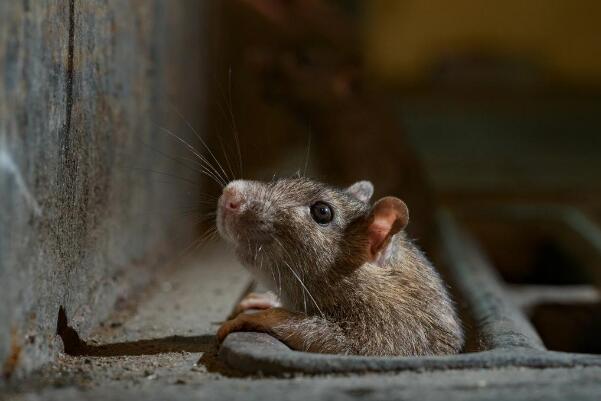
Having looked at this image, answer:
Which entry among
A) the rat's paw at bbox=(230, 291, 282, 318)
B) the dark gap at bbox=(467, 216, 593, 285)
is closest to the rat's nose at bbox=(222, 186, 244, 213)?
the rat's paw at bbox=(230, 291, 282, 318)

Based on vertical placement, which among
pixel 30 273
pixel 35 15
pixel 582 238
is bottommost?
pixel 582 238

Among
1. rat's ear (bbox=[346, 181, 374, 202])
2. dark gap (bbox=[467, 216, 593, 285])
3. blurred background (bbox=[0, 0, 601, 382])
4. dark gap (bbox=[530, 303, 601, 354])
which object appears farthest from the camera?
dark gap (bbox=[467, 216, 593, 285])

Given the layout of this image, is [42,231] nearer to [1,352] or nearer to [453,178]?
[1,352]

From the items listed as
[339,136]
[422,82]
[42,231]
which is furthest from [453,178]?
[42,231]

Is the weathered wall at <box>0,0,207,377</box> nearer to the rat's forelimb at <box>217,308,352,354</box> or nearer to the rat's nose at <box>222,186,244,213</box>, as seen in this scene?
the rat's nose at <box>222,186,244,213</box>

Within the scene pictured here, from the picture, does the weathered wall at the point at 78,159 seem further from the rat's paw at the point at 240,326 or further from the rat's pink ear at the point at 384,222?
the rat's pink ear at the point at 384,222

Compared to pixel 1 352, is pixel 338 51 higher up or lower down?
higher up

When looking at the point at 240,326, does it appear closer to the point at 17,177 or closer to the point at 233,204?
the point at 233,204
